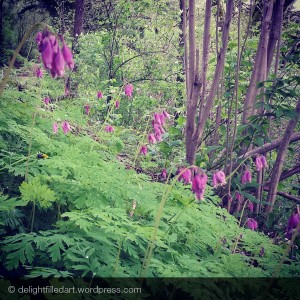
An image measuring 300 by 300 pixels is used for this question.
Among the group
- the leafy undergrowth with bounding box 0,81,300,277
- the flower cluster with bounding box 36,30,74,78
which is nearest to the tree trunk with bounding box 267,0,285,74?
the leafy undergrowth with bounding box 0,81,300,277

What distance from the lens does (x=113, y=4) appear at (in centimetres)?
895

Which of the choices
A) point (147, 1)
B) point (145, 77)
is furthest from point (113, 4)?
point (145, 77)

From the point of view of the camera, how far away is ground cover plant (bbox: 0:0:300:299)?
1.95 m

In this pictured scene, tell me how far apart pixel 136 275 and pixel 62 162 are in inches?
42.4

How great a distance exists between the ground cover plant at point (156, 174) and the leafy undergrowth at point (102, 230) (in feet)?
0.04

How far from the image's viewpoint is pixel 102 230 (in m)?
2.25

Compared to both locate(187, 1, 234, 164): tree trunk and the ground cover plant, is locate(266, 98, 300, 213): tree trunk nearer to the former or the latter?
the ground cover plant

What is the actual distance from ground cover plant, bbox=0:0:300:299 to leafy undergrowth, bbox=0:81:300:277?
12mm

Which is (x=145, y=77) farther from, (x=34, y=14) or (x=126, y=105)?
(x=34, y=14)

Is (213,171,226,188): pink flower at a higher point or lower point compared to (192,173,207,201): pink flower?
lower

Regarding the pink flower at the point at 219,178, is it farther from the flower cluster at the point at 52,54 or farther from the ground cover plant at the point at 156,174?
the flower cluster at the point at 52,54

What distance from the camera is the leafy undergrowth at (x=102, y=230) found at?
191 centimetres

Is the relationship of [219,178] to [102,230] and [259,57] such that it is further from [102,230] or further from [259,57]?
[259,57]

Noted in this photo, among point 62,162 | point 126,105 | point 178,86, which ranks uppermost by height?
point 178,86
